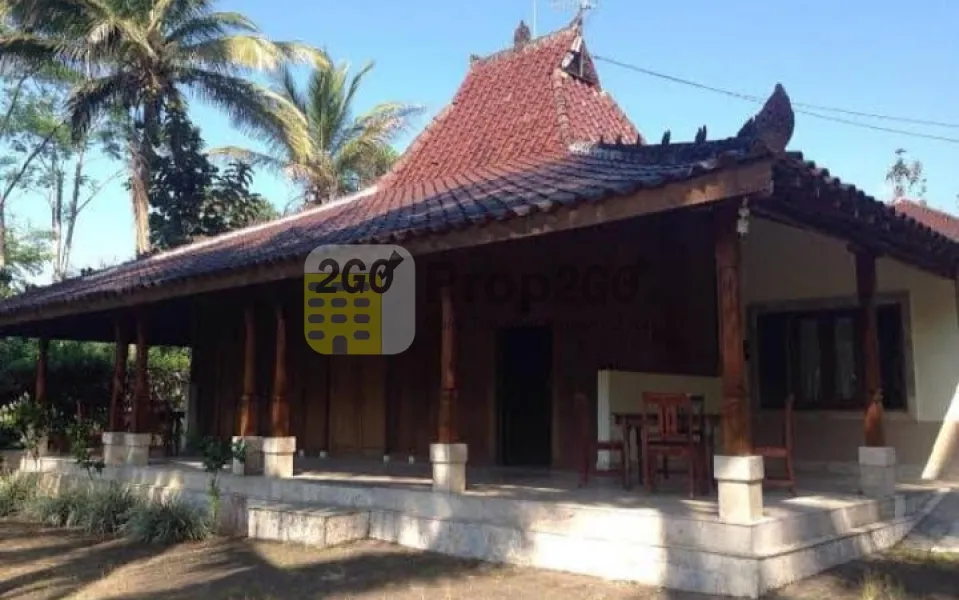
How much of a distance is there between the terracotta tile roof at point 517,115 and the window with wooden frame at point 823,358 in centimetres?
355

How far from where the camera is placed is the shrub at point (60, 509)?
9555 mm

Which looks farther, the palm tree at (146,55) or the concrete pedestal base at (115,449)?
Result: the palm tree at (146,55)

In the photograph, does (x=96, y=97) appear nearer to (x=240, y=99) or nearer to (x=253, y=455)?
(x=240, y=99)

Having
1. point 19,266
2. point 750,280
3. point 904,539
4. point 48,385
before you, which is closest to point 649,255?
point 750,280

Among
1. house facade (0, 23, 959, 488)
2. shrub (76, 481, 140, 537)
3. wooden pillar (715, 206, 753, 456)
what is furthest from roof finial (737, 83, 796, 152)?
shrub (76, 481, 140, 537)

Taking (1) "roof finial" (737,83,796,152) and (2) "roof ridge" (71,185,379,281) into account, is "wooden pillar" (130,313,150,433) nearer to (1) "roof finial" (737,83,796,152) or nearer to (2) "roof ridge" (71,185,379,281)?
(2) "roof ridge" (71,185,379,281)

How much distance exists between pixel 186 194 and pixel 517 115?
12767mm

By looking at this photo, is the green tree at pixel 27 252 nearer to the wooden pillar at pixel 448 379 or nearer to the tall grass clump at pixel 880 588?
the wooden pillar at pixel 448 379

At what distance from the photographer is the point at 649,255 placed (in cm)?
962

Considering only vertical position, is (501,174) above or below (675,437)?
above

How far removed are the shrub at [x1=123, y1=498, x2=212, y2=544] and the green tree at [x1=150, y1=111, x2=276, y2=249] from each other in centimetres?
1395

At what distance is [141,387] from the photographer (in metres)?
10.5

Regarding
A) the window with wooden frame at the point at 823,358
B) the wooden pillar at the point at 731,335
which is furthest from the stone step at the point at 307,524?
the window with wooden frame at the point at 823,358

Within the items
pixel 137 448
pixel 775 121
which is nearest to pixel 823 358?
pixel 775 121
